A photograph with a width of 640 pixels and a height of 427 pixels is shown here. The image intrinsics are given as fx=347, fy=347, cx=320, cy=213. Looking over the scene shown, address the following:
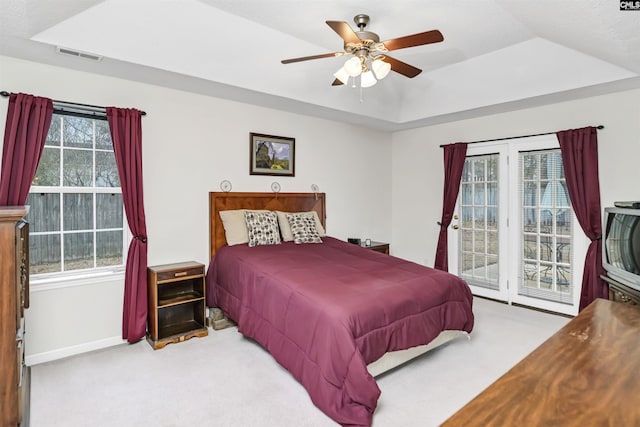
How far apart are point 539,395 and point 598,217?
12.4 feet

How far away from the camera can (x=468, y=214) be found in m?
4.97

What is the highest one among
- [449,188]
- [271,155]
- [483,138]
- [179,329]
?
[483,138]

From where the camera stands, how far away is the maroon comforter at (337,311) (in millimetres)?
2139

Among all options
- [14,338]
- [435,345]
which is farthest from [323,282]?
[14,338]

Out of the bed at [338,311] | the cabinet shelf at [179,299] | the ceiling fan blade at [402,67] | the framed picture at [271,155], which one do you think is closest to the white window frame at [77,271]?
the cabinet shelf at [179,299]

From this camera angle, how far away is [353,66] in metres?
2.42

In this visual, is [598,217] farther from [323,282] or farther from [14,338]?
[14,338]

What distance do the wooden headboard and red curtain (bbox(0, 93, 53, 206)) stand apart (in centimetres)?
158

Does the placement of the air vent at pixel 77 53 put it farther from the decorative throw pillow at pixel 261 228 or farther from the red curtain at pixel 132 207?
the decorative throw pillow at pixel 261 228

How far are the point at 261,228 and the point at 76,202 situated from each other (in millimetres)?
1755

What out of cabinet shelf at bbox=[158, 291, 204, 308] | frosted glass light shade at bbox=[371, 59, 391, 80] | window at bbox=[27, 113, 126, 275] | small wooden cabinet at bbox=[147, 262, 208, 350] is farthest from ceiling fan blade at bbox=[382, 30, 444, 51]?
cabinet shelf at bbox=[158, 291, 204, 308]

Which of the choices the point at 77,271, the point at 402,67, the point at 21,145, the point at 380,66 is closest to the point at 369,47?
the point at 380,66

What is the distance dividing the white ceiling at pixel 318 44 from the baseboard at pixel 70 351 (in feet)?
8.08

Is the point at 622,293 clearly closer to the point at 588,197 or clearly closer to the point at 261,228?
the point at 588,197
